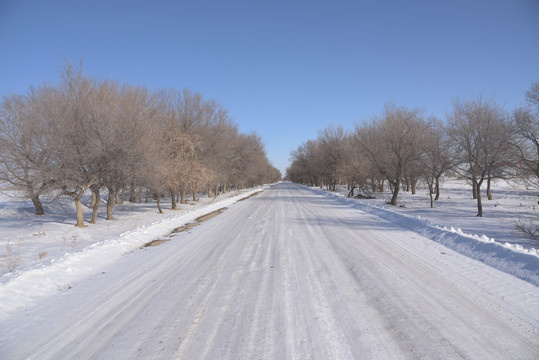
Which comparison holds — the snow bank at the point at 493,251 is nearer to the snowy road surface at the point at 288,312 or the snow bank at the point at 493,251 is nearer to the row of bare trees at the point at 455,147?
the snowy road surface at the point at 288,312

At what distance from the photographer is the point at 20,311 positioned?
181 inches

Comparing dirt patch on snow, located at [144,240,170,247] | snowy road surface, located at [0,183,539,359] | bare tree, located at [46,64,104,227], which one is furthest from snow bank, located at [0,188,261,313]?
bare tree, located at [46,64,104,227]

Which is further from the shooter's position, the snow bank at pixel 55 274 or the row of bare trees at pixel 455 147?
the row of bare trees at pixel 455 147

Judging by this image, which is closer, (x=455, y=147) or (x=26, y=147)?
(x=26, y=147)

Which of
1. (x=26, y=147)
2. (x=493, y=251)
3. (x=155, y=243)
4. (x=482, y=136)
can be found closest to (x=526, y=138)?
(x=482, y=136)

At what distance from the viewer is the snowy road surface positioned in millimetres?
3174

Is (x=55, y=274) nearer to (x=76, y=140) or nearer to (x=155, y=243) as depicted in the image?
(x=155, y=243)

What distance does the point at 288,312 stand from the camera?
3.99 metres

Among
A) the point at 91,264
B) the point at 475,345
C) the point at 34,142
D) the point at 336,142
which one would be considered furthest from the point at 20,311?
the point at 336,142

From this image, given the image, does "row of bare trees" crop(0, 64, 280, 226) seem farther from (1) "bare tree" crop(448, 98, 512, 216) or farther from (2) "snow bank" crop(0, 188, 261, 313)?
(1) "bare tree" crop(448, 98, 512, 216)

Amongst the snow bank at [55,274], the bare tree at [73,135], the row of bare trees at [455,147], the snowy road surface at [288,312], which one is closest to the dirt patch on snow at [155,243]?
the snow bank at [55,274]

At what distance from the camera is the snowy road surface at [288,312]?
317 cm

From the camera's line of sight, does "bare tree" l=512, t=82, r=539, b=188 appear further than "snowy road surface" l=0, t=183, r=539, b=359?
Yes

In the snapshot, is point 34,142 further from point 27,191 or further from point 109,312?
point 109,312
